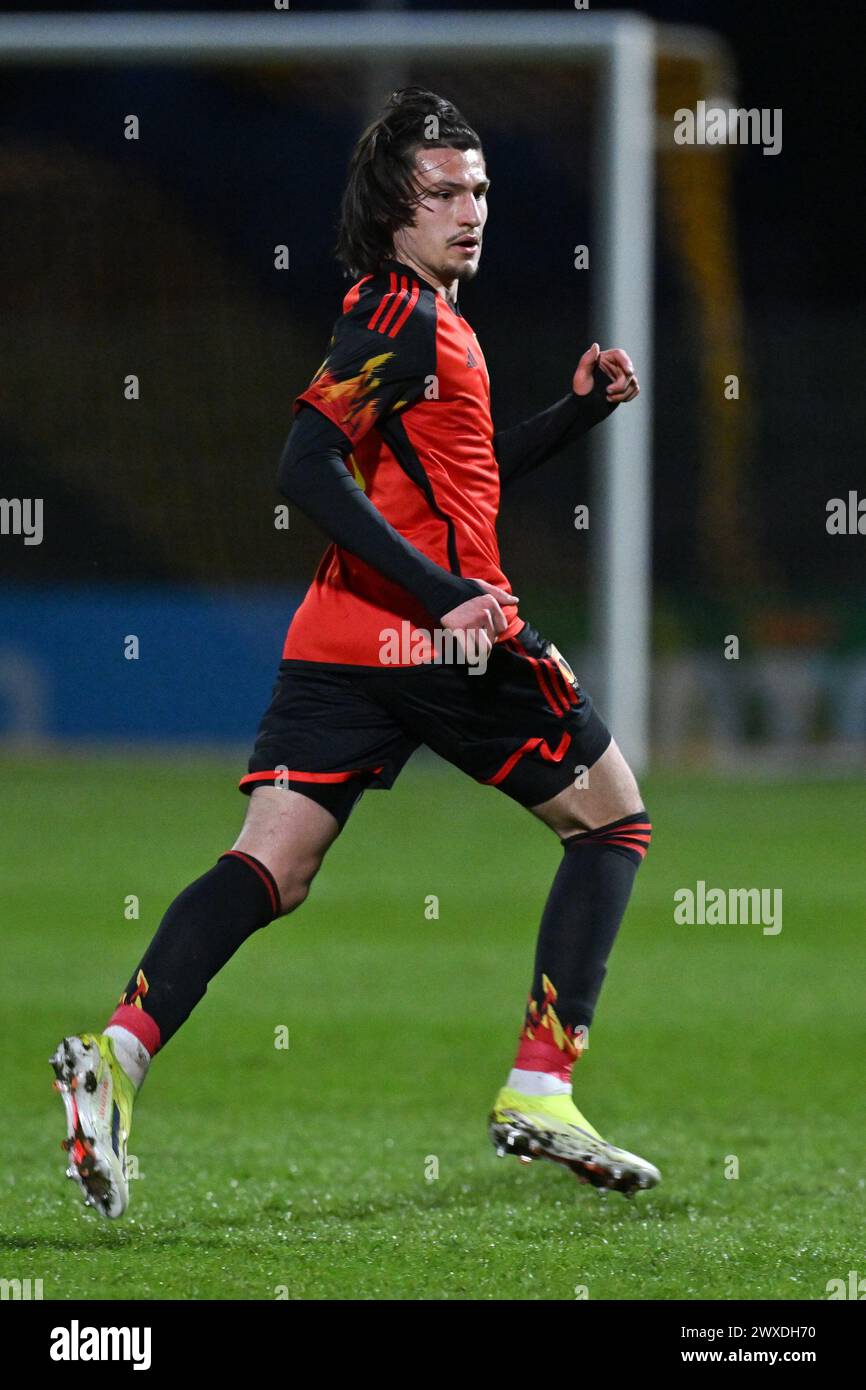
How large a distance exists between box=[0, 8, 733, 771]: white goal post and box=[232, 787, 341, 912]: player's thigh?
6.99 meters

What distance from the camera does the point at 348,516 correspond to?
3297 millimetres

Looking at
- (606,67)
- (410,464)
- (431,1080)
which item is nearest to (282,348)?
(606,67)

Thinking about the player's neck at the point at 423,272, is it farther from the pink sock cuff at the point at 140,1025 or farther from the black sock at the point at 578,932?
the pink sock cuff at the point at 140,1025

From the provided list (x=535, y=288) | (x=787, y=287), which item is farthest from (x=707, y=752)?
(x=787, y=287)

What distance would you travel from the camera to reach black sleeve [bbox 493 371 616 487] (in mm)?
3871

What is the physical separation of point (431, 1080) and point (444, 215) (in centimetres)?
244

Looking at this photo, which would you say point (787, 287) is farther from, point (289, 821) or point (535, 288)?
point (289, 821)

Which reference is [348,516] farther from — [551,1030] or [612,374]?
[551,1030]

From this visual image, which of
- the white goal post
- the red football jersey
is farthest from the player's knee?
the white goal post

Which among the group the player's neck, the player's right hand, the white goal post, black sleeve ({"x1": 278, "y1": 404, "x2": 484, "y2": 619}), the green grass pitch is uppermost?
the white goal post

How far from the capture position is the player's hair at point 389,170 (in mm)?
3576

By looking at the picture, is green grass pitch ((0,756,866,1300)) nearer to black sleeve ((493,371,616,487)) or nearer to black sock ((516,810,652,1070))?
black sock ((516,810,652,1070))

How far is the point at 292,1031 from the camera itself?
229 inches

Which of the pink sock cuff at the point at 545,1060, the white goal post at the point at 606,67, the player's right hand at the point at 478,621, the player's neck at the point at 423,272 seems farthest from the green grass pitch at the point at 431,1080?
the player's neck at the point at 423,272
